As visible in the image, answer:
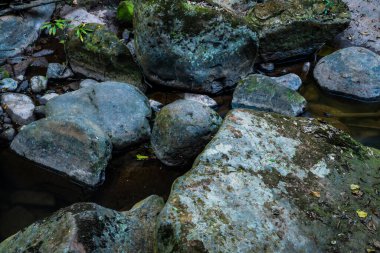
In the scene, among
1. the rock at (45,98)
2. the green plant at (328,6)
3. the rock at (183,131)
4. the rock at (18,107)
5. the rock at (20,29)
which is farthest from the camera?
the rock at (20,29)

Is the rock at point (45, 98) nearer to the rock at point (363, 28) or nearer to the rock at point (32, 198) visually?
the rock at point (32, 198)

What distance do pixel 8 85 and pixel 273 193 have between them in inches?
168

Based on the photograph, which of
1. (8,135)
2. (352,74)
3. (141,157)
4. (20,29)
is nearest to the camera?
(141,157)

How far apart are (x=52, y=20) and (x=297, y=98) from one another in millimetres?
4445

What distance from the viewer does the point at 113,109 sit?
193 inches

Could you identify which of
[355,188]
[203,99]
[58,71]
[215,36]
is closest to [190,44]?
[215,36]

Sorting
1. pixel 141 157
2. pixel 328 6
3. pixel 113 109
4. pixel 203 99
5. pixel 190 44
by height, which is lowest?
pixel 141 157

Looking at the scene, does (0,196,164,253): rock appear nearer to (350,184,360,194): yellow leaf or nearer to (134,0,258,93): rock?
(350,184,360,194): yellow leaf

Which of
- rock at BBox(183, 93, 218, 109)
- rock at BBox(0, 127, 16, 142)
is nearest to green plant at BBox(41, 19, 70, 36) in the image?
rock at BBox(0, 127, 16, 142)

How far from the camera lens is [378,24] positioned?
22.1ft

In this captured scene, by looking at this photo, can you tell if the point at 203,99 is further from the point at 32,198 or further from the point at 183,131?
the point at 32,198

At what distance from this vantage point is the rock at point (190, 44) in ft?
17.0

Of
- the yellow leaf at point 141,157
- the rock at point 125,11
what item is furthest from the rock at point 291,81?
the rock at point 125,11

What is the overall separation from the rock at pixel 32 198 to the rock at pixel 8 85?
6.08 ft
